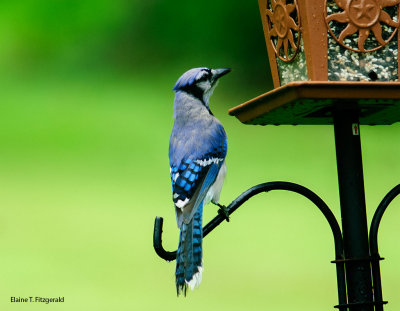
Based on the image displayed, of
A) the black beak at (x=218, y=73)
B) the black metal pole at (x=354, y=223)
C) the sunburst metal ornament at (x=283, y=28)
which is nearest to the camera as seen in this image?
the black metal pole at (x=354, y=223)

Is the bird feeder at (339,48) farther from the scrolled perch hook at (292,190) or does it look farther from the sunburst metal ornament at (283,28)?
the scrolled perch hook at (292,190)

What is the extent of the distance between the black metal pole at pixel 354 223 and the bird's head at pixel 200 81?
4.63 ft

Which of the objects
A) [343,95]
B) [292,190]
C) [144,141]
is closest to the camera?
[343,95]

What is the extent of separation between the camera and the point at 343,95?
291cm

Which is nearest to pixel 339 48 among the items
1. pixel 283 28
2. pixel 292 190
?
pixel 283 28

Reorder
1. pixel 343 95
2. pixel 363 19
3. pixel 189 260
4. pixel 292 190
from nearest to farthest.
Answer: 1. pixel 343 95
2. pixel 292 190
3. pixel 363 19
4. pixel 189 260

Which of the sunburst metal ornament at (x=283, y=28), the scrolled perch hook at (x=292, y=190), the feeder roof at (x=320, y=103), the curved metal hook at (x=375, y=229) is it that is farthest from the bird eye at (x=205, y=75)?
the curved metal hook at (x=375, y=229)

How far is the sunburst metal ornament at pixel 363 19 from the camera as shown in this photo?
322 cm

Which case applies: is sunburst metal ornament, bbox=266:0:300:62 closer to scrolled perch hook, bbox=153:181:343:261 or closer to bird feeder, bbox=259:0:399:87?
bird feeder, bbox=259:0:399:87

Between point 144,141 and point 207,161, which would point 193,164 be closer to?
point 207,161

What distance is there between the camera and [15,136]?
41.0 feet

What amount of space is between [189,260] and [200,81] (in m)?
1.26

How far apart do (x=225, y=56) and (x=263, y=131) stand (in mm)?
1853

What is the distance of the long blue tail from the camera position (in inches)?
133
